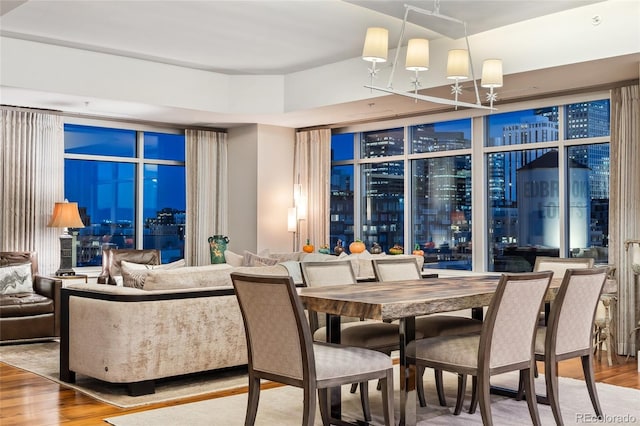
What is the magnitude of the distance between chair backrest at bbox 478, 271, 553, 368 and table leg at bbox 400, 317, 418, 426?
0.39 meters

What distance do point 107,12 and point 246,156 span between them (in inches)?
140

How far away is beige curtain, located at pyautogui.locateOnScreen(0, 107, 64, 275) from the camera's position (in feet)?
25.2

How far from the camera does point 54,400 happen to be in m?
4.52

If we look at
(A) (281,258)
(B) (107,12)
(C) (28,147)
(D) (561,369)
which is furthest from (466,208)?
(C) (28,147)

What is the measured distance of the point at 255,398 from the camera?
3.38 meters

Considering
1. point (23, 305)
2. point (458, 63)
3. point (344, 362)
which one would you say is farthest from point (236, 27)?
point (344, 362)

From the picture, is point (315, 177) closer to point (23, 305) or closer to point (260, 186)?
point (260, 186)

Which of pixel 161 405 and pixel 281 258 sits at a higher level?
pixel 281 258

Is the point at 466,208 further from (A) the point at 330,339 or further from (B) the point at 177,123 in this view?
(A) the point at 330,339

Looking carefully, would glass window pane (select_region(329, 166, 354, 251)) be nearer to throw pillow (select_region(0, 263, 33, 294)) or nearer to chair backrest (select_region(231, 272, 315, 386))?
throw pillow (select_region(0, 263, 33, 294))

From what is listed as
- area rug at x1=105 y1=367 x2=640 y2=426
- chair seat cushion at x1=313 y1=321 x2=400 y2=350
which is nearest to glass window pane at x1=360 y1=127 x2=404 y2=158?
area rug at x1=105 y1=367 x2=640 y2=426

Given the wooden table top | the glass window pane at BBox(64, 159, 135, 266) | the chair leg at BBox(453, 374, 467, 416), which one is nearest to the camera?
the wooden table top

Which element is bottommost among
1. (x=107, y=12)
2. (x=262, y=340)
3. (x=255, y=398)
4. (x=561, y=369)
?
(x=561, y=369)

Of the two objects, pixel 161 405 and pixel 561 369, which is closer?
pixel 161 405
